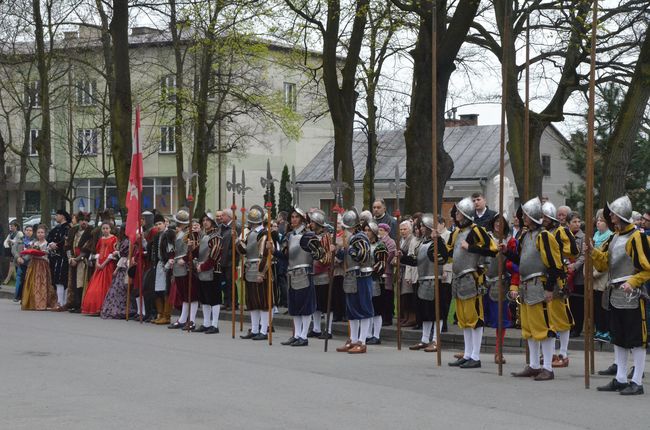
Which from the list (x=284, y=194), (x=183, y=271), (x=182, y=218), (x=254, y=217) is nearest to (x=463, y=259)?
(x=254, y=217)

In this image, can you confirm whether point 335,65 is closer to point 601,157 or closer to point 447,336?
point 447,336

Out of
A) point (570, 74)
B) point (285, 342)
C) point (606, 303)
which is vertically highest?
point (570, 74)

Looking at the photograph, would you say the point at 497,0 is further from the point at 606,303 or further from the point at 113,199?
the point at 113,199

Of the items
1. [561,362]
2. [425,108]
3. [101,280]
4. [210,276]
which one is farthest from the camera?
[425,108]

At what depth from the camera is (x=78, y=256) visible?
21828 mm

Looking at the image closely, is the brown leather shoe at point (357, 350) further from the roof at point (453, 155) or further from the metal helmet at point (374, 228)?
the roof at point (453, 155)

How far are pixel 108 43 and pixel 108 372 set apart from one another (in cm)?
2456

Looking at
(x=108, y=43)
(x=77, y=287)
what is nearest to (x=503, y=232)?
(x=77, y=287)

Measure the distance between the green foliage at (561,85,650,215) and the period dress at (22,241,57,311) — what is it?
1865 cm

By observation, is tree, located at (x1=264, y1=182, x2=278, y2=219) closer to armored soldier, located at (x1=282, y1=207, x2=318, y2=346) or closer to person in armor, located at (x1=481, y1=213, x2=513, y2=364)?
armored soldier, located at (x1=282, y1=207, x2=318, y2=346)

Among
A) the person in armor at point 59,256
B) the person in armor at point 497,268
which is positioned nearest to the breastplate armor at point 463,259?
the person in armor at point 497,268

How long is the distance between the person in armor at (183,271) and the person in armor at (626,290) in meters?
8.55

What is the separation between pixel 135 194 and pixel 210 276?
3.55m

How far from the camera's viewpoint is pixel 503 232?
12656 millimetres
